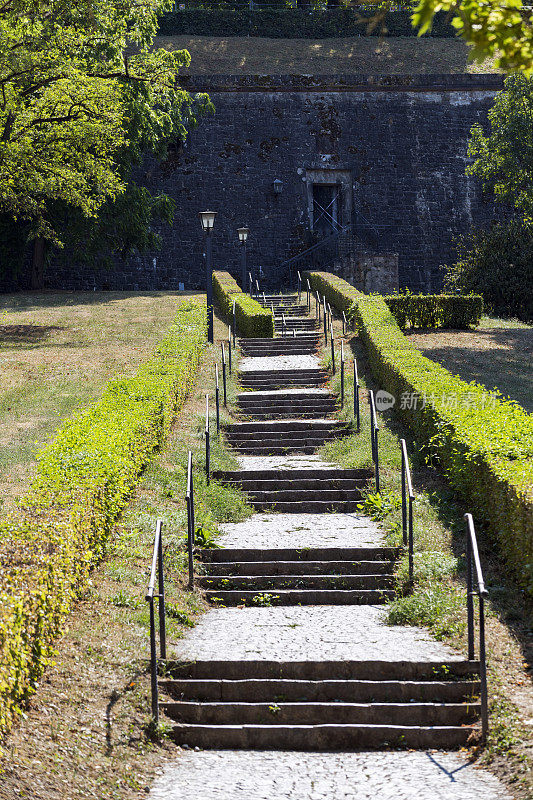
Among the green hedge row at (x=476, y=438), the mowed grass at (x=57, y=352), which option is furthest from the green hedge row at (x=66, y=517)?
the green hedge row at (x=476, y=438)

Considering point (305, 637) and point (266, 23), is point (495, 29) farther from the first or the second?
point (266, 23)

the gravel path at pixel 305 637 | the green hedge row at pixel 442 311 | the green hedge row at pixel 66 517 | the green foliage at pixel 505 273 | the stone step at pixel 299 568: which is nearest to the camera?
the green hedge row at pixel 66 517

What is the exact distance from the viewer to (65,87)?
18500mm

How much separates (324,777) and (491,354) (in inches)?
540

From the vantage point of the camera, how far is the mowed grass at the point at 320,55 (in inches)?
1315

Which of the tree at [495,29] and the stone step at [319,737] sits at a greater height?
the tree at [495,29]

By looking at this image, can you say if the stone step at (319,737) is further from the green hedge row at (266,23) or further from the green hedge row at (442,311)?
the green hedge row at (266,23)

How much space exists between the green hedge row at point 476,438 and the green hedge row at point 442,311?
17.5ft

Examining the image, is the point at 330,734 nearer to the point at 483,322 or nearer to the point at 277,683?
the point at 277,683

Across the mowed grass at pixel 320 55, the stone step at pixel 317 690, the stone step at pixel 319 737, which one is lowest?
the stone step at pixel 319 737

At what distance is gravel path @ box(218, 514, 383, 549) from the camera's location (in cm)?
955

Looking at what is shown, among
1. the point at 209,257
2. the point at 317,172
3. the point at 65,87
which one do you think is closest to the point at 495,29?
the point at 209,257

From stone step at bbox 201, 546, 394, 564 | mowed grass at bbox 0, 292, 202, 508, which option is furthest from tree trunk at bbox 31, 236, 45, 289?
stone step at bbox 201, 546, 394, 564

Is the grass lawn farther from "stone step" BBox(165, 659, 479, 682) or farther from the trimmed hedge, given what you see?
the trimmed hedge
